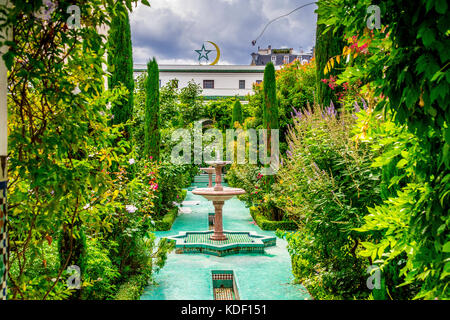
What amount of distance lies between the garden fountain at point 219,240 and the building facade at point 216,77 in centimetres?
2810

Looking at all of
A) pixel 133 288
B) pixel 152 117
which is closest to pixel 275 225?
pixel 152 117

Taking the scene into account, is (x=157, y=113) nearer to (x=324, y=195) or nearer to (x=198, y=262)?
(x=198, y=262)

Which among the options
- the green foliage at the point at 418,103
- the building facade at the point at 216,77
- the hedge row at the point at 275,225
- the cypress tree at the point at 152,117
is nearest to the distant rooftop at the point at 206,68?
the building facade at the point at 216,77

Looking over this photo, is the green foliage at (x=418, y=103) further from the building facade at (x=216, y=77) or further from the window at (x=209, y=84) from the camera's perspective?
the window at (x=209, y=84)

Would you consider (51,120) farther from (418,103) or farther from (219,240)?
(219,240)

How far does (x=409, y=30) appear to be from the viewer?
5.60ft

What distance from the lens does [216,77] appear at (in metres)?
38.6

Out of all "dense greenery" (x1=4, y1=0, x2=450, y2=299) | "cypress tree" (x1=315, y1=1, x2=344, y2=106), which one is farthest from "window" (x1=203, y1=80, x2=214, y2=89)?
"dense greenery" (x1=4, y1=0, x2=450, y2=299)

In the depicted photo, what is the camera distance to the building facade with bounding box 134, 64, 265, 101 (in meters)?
37.4

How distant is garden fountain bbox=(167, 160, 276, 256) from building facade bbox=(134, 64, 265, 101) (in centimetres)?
2810

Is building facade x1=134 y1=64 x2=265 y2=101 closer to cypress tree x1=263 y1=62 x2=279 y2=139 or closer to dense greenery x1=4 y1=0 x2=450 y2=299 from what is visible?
cypress tree x1=263 y1=62 x2=279 y2=139

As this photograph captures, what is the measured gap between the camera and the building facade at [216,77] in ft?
123

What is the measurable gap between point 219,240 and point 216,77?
3152cm
